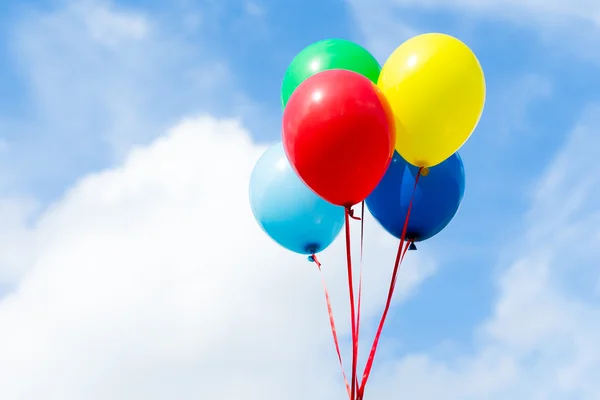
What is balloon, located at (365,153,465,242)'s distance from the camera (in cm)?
759

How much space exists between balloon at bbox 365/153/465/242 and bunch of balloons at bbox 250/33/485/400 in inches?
0.4

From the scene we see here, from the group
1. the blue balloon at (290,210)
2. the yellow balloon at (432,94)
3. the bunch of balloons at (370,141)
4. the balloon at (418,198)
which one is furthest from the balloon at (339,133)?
the blue balloon at (290,210)

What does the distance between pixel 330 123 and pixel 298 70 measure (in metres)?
1.45

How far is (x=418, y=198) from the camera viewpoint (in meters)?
7.59

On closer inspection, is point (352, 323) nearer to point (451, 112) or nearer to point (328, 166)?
point (328, 166)

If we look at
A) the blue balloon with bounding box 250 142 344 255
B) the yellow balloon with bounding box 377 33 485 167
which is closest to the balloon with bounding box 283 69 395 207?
the yellow balloon with bounding box 377 33 485 167

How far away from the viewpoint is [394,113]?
7.25m

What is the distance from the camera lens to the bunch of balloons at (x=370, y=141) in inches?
262

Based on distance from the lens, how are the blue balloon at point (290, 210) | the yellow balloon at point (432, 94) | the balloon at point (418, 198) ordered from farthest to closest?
the blue balloon at point (290, 210) → the balloon at point (418, 198) → the yellow balloon at point (432, 94)

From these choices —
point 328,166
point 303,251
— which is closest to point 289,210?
point 303,251

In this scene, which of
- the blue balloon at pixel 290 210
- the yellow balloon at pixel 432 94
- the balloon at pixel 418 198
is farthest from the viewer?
the blue balloon at pixel 290 210

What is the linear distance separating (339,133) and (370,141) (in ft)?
0.95

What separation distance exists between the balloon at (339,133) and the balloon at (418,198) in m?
0.71

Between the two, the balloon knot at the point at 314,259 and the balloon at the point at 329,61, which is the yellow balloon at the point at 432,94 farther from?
Answer: the balloon knot at the point at 314,259
